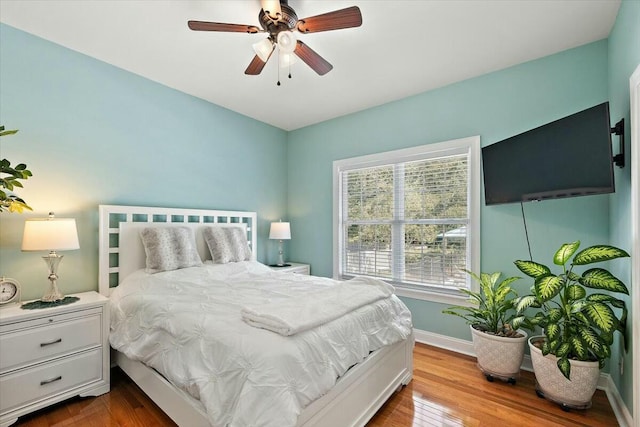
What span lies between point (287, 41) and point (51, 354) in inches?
103

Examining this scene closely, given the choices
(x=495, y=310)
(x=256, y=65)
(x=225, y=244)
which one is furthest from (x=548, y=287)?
(x=225, y=244)

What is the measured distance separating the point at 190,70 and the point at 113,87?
712 millimetres

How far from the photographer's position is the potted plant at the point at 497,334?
7.45ft

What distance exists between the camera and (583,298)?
78.0 inches

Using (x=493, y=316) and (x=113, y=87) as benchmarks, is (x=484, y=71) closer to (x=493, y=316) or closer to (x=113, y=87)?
(x=493, y=316)

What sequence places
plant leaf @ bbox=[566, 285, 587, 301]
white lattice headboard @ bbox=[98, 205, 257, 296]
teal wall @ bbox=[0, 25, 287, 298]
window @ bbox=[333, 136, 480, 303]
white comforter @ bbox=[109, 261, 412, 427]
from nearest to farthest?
white comforter @ bbox=[109, 261, 412, 427] < plant leaf @ bbox=[566, 285, 587, 301] < teal wall @ bbox=[0, 25, 287, 298] < white lattice headboard @ bbox=[98, 205, 257, 296] < window @ bbox=[333, 136, 480, 303]

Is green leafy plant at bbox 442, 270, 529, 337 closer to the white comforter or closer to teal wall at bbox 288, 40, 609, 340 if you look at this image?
teal wall at bbox 288, 40, 609, 340

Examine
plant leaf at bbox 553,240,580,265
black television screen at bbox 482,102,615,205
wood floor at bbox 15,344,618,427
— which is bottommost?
wood floor at bbox 15,344,618,427

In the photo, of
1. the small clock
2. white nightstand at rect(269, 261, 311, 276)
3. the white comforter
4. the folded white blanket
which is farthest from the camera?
white nightstand at rect(269, 261, 311, 276)

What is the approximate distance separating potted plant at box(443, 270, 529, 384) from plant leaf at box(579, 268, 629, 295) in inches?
21.7

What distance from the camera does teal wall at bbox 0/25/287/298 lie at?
2.21 meters

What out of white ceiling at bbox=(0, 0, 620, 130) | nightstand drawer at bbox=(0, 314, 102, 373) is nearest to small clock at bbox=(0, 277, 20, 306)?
nightstand drawer at bbox=(0, 314, 102, 373)

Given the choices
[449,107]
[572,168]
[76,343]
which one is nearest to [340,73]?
[449,107]

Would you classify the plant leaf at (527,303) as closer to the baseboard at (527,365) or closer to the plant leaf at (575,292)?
the plant leaf at (575,292)
